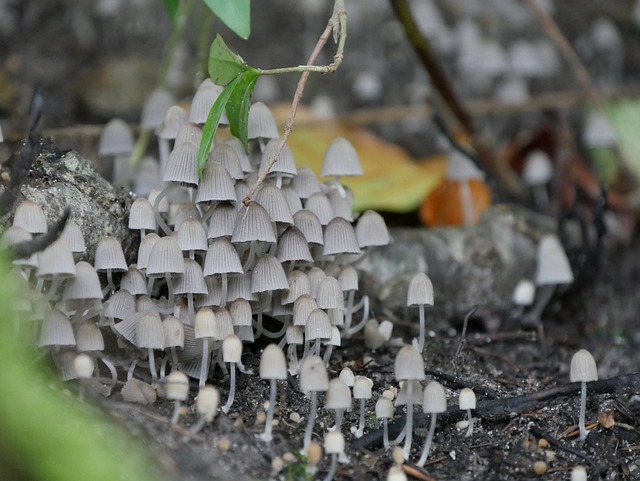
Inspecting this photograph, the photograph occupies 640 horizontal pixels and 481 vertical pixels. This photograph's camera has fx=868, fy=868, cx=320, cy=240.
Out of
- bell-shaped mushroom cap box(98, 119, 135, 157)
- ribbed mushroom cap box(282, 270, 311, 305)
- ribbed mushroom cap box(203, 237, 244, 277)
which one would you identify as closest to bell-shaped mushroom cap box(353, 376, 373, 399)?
ribbed mushroom cap box(282, 270, 311, 305)

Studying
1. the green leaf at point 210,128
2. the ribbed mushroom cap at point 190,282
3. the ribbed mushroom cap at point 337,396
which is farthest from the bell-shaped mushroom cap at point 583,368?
the green leaf at point 210,128

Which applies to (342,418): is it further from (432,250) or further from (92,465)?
(432,250)

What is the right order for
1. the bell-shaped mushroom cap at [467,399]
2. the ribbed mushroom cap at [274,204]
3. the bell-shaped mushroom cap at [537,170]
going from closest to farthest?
the bell-shaped mushroom cap at [467,399]
the ribbed mushroom cap at [274,204]
the bell-shaped mushroom cap at [537,170]

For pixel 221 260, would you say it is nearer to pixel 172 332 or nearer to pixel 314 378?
pixel 172 332

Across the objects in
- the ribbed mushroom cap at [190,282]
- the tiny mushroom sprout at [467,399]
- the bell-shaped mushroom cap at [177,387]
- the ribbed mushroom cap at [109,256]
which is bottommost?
the tiny mushroom sprout at [467,399]

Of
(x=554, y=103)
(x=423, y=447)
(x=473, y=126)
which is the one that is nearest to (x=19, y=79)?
(x=473, y=126)

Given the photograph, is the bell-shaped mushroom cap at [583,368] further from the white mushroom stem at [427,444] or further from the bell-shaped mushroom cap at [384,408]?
the bell-shaped mushroom cap at [384,408]

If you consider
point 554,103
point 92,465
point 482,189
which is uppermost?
point 92,465
